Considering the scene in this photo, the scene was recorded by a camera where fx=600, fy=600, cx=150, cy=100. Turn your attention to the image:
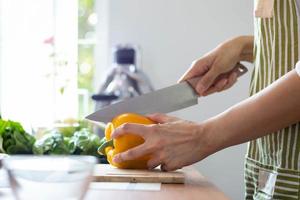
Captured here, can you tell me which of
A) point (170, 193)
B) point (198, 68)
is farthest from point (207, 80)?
point (170, 193)

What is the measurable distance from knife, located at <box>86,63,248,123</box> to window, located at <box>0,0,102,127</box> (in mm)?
1245

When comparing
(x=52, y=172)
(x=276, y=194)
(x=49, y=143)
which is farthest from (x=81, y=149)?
(x=52, y=172)

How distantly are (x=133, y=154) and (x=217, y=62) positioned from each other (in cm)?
33

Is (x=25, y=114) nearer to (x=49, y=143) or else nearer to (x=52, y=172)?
(x=49, y=143)

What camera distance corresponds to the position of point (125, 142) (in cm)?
97

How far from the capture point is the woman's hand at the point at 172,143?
3.00ft

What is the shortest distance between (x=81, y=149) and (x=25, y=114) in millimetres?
1046

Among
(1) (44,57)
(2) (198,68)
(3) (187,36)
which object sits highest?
(2) (198,68)

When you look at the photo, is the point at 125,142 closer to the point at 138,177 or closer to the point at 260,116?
the point at 138,177

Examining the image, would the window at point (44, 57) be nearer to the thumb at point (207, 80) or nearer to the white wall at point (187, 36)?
the white wall at point (187, 36)

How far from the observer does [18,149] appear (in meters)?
1.31

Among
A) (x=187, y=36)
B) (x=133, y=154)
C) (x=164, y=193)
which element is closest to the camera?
(x=164, y=193)

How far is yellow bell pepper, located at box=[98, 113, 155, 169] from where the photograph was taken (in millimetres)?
960

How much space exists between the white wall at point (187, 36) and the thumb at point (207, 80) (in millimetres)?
977
